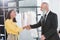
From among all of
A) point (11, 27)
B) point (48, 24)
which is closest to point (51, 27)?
point (48, 24)

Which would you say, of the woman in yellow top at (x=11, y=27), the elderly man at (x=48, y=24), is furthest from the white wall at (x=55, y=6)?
the woman in yellow top at (x=11, y=27)

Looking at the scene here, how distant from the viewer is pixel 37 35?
3756 mm

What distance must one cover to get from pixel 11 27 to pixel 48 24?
2.41 ft

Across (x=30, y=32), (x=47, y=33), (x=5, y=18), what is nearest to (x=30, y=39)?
(x=30, y=32)

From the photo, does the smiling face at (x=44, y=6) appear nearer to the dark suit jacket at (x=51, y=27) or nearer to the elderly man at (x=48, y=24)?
the elderly man at (x=48, y=24)

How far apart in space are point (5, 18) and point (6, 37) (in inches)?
14.9

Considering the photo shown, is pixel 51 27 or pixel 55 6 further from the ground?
pixel 55 6

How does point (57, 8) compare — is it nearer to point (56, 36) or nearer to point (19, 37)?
point (56, 36)

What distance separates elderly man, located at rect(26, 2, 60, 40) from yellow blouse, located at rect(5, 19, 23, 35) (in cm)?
53

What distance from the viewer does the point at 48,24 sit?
3.60 meters

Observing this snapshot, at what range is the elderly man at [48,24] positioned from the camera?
355 cm

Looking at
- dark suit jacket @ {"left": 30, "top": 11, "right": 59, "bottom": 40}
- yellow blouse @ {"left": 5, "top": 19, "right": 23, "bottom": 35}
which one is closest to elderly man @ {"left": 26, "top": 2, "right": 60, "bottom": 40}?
dark suit jacket @ {"left": 30, "top": 11, "right": 59, "bottom": 40}

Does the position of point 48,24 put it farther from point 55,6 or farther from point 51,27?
point 55,6

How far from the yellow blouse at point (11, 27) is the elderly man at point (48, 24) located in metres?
0.53
